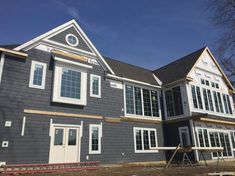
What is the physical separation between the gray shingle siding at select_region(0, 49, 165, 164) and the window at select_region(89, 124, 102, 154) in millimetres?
242

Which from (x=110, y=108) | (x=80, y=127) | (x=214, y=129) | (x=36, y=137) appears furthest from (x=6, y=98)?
(x=214, y=129)

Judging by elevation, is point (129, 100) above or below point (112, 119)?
above

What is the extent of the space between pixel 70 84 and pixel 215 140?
13.3 meters

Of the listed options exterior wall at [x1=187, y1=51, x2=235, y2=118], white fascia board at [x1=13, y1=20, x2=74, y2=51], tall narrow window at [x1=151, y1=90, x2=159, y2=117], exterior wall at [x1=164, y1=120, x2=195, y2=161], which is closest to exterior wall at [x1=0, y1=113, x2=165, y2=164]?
exterior wall at [x1=164, y1=120, x2=195, y2=161]

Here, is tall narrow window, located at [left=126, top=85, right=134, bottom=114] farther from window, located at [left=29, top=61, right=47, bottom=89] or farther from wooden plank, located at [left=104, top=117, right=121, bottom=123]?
window, located at [left=29, top=61, right=47, bottom=89]

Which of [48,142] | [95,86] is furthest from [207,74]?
[48,142]

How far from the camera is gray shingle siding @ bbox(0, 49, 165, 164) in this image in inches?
420

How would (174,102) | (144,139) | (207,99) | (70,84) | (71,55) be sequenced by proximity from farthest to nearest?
(207,99)
(174,102)
(144,139)
(71,55)
(70,84)

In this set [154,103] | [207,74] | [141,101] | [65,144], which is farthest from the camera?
[207,74]

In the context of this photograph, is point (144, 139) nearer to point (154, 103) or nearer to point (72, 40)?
point (154, 103)

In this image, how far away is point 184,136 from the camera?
16.8 metres

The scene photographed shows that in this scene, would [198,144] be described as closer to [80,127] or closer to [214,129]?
[214,129]

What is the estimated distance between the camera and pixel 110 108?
15.2 meters

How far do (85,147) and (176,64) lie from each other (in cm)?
1428
